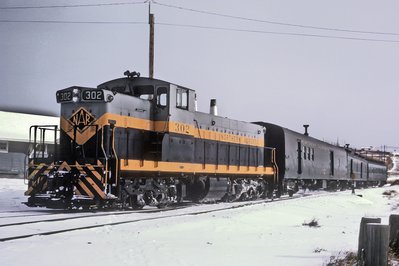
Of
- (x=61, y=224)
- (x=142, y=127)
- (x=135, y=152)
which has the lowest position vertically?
(x=61, y=224)

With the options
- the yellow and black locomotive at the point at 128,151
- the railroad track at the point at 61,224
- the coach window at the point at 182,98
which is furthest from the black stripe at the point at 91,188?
the coach window at the point at 182,98

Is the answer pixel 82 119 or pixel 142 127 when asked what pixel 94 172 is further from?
pixel 142 127

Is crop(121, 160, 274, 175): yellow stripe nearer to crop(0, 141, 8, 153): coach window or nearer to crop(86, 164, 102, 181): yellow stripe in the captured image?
crop(86, 164, 102, 181): yellow stripe

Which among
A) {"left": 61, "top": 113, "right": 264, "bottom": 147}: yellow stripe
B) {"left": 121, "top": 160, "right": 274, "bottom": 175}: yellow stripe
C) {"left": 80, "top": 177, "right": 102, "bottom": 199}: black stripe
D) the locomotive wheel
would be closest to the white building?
{"left": 121, "top": 160, "right": 274, "bottom": 175}: yellow stripe

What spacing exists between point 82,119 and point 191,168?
4409 mm

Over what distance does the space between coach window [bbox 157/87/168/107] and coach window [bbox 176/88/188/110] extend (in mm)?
523

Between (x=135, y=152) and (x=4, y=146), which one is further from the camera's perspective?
(x=4, y=146)

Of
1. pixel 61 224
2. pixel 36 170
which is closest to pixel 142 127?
pixel 36 170

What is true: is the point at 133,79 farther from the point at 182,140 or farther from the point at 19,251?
the point at 19,251

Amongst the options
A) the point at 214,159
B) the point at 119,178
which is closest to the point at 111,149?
the point at 119,178

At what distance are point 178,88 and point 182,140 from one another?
1711 mm

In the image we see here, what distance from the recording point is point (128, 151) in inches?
555

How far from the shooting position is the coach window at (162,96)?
594 inches

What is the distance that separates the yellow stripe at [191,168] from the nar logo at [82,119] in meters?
1.61
